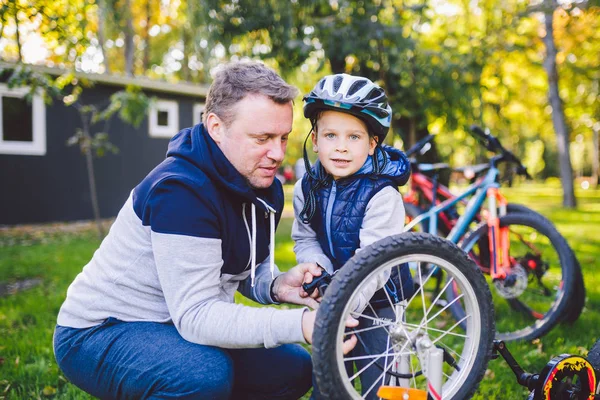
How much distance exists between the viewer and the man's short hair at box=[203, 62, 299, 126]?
196cm

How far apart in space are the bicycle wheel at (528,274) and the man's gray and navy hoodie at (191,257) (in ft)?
6.74

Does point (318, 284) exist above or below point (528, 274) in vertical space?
above

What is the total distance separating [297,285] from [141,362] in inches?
26.7

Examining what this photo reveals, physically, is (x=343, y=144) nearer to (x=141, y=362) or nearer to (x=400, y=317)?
Result: (x=400, y=317)

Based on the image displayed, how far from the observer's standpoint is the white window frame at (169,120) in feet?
42.2

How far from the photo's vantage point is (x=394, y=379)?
6.51 ft

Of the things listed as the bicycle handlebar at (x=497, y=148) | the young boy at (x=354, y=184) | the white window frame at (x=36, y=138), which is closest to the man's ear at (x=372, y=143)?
the young boy at (x=354, y=184)

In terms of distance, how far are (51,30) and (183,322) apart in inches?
185

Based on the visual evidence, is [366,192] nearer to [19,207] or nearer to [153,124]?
[19,207]

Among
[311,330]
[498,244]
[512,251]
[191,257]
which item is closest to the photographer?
[311,330]

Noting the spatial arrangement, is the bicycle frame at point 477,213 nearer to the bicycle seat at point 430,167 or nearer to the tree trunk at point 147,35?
the bicycle seat at point 430,167

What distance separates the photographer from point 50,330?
12.1ft

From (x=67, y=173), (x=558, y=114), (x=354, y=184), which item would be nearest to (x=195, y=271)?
(x=354, y=184)

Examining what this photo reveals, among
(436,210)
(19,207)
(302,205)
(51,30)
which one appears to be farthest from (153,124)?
(302,205)
